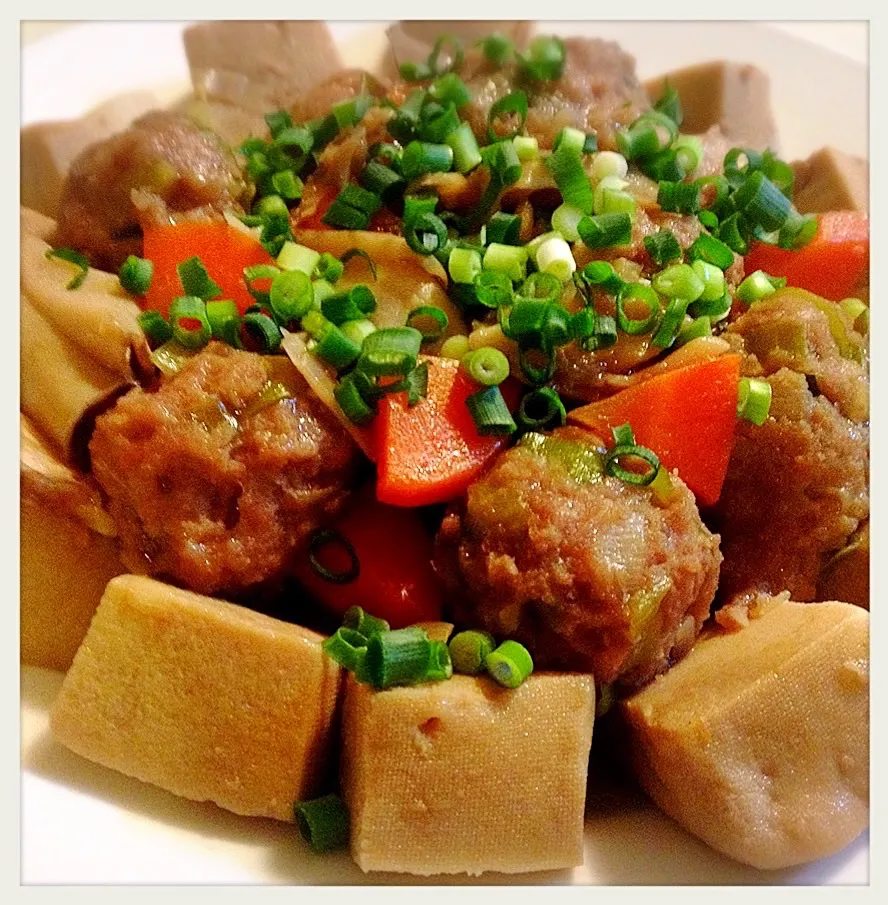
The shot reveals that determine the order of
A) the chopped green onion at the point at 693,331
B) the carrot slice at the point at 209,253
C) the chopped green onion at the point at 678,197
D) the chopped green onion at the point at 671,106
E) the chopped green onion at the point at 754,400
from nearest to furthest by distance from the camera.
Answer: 1. the chopped green onion at the point at 754,400
2. the chopped green onion at the point at 693,331
3. the carrot slice at the point at 209,253
4. the chopped green onion at the point at 678,197
5. the chopped green onion at the point at 671,106

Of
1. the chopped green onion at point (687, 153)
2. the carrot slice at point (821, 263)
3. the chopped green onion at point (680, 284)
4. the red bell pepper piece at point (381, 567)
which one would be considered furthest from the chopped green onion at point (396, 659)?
the chopped green onion at point (687, 153)

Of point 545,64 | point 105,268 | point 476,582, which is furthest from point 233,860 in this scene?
point 545,64

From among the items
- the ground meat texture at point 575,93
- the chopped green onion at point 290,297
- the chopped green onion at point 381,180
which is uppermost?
the ground meat texture at point 575,93

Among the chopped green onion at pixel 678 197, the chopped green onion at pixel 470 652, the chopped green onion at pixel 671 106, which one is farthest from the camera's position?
the chopped green onion at pixel 671 106

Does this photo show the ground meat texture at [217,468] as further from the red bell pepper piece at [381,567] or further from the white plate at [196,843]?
the white plate at [196,843]

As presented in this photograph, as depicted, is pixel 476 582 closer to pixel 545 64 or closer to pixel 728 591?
pixel 728 591

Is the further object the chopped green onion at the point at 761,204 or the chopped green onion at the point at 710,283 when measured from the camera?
the chopped green onion at the point at 761,204

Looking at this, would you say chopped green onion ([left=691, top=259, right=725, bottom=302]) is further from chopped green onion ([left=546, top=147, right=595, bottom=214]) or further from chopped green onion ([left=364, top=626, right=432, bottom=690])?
chopped green onion ([left=364, top=626, right=432, bottom=690])

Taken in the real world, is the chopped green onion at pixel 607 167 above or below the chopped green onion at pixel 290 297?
above
